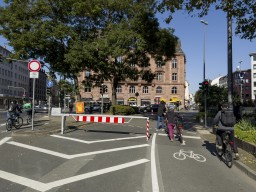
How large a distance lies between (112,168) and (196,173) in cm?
191

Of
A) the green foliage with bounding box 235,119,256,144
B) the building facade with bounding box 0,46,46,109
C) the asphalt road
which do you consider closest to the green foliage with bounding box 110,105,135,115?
the green foliage with bounding box 235,119,256,144

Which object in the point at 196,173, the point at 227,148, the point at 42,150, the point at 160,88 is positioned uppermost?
the point at 160,88

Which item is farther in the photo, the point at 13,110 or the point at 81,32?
the point at 81,32

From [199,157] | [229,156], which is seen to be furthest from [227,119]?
[199,157]

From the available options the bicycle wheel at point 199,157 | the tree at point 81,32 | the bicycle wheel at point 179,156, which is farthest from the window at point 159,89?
the bicycle wheel at point 199,157

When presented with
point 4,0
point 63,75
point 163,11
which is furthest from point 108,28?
point 163,11

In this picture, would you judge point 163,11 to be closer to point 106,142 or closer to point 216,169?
point 106,142

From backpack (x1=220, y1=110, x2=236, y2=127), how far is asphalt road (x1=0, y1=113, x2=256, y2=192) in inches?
42.9

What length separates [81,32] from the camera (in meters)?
31.7

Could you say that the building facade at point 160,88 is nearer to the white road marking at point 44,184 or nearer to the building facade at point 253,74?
the building facade at point 253,74

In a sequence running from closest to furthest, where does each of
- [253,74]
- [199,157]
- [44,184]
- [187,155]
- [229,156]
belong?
1. [44,184]
2. [229,156]
3. [199,157]
4. [187,155]
5. [253,74]

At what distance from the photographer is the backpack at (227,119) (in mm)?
9836

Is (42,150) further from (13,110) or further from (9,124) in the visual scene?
(13,110)

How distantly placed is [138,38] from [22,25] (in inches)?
362
